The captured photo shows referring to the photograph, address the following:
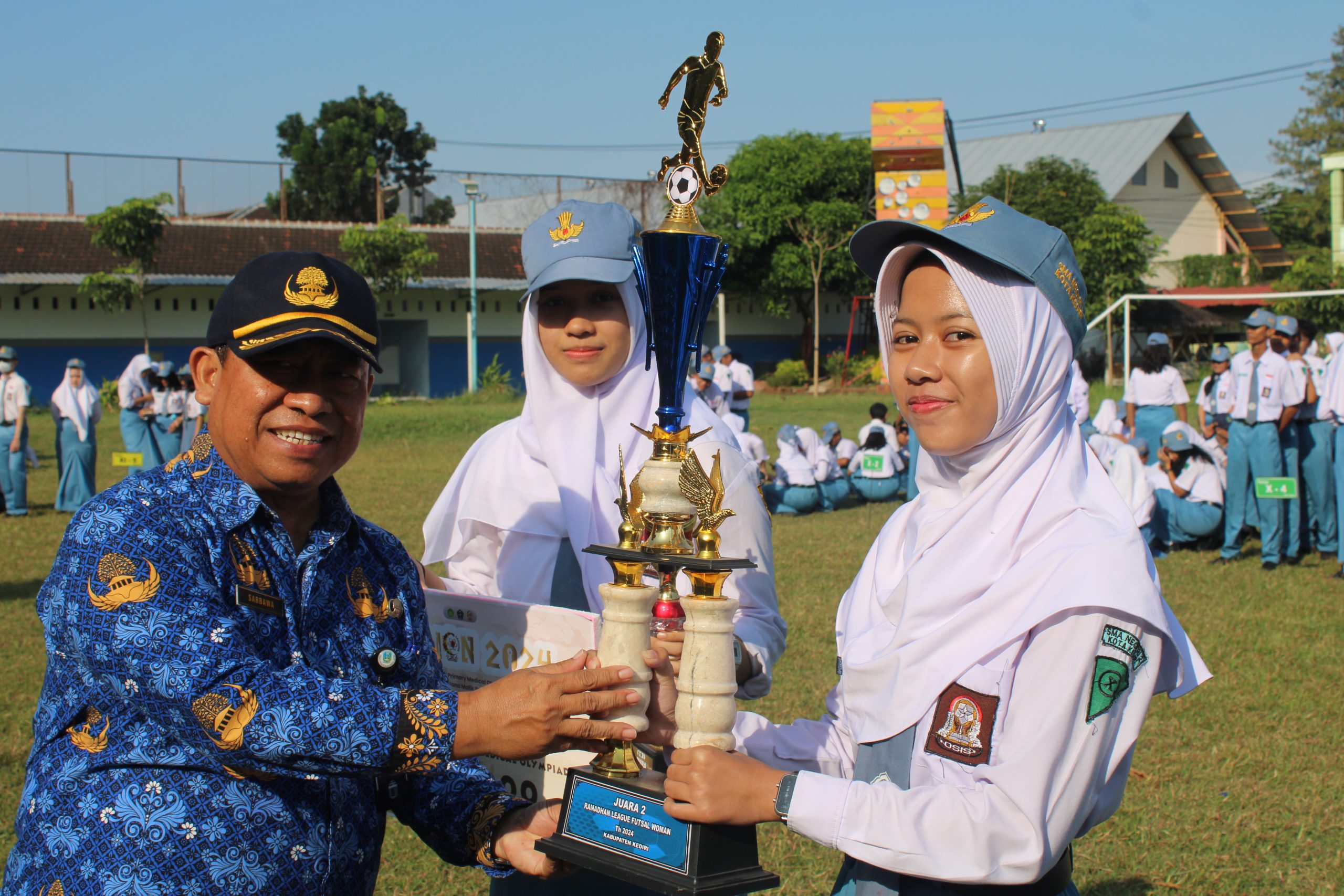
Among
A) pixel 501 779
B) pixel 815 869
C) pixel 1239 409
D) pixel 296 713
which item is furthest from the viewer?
pixel 1239 409

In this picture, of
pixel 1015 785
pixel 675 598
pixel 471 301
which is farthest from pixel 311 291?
pixel 471 301

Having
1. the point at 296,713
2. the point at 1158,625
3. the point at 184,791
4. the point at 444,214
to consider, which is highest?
the point at 444,214

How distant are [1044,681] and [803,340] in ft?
131

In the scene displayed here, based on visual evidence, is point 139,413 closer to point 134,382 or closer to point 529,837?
point 134,382

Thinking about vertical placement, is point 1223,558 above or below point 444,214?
below

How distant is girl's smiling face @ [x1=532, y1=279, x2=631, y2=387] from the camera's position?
2840 millimetres

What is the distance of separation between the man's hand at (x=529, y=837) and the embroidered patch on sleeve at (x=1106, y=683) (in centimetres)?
103

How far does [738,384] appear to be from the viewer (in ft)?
52.7

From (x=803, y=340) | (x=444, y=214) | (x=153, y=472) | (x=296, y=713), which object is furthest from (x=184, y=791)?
(x=444, y=214)

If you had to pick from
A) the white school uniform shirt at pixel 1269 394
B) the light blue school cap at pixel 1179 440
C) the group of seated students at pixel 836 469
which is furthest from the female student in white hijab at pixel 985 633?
the group of seated students at pixel 836 469

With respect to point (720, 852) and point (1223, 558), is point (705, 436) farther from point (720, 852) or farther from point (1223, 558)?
point (1223, 558)

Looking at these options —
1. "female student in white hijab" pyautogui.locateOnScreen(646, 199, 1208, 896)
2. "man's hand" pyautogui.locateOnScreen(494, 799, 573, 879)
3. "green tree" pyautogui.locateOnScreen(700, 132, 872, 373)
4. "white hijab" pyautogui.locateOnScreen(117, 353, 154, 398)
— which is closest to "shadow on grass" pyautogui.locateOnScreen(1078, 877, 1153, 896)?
"female student in white hijab" pyautogui.locateOnScreen(646, 199, 1208, 896)

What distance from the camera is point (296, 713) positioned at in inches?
70.0

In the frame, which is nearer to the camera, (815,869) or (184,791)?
(184,791)
